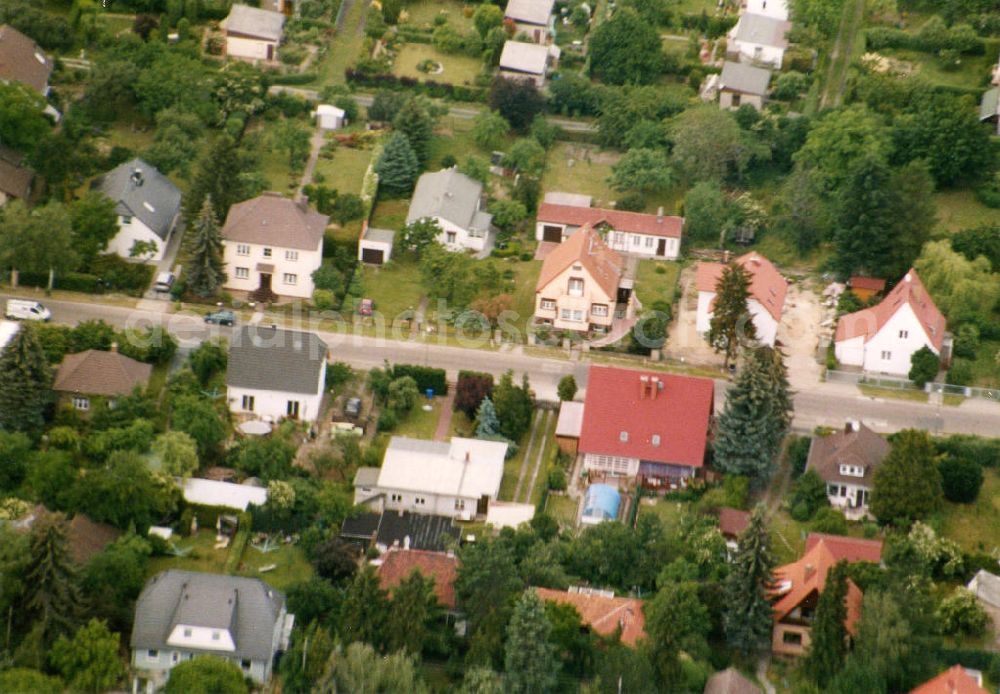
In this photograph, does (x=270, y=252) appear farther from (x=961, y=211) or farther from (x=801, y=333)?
(x=961, y=211)

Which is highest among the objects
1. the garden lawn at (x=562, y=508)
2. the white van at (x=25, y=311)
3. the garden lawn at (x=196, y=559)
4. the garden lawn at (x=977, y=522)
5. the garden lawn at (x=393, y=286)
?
the garden lawn at (x=393, y=286)

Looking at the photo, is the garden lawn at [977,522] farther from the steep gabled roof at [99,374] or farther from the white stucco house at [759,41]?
the white stucco house at [759,41]

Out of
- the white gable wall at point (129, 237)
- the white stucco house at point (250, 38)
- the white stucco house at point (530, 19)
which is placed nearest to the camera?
the white gable wall at point (129, 237)

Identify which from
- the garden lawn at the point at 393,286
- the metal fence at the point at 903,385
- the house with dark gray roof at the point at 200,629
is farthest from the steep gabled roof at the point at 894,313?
the house with dark gray roof at the point at 200,629

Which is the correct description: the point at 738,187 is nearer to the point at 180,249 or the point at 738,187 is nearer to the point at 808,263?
the point at 808,263

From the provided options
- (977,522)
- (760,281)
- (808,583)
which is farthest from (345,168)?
(808,583)

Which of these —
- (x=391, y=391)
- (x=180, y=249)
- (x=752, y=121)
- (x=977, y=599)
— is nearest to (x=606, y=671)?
(x=977, y=599)

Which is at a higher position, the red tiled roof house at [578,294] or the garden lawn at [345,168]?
the garden lawn at [345,168]
